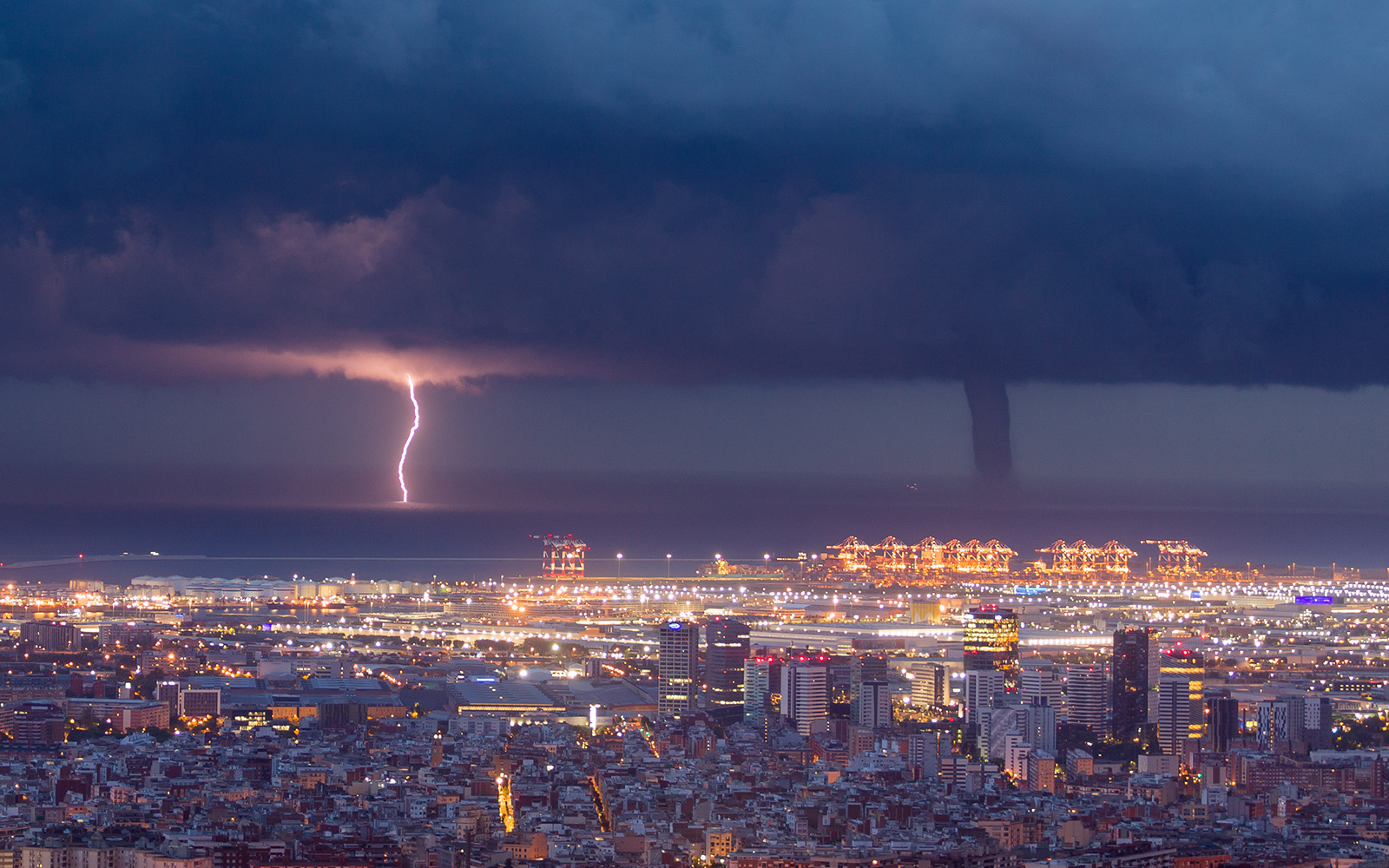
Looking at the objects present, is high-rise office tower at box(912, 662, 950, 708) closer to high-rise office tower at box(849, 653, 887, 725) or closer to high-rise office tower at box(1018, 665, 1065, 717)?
high-rise office tower at box(849, 653, 887, 725)

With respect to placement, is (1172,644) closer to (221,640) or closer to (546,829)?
(221,640)

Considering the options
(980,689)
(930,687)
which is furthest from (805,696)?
(930,687)

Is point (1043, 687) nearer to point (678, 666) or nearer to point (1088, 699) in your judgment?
point (1088, 699)

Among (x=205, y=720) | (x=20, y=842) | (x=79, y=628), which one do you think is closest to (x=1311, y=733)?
(x=205, y=720)

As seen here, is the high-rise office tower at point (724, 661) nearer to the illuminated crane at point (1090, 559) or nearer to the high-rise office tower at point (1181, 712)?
the high-rise office tower at point (1181, 712)

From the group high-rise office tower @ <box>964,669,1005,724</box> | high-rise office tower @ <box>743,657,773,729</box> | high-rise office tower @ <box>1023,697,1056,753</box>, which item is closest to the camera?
high-rise office tower @ <box>1023,697,1056,753</box>

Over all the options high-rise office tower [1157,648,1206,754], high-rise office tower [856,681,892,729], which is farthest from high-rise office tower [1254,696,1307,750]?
high-rise office tower [856,681,892,729]
